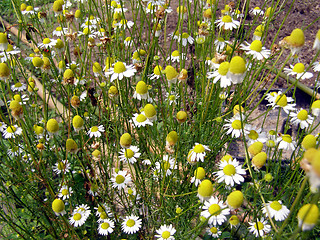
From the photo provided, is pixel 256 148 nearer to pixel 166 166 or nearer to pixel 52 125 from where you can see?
pixel 166 166

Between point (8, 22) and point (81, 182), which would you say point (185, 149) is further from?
point (8, 22)

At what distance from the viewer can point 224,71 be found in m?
1.14

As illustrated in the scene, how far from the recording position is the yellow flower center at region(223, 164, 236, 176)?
1.22 metres

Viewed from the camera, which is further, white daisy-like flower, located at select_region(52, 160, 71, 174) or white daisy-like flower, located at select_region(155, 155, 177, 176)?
white daisy-like flower, located at select_region(52, 160, 71, 174)

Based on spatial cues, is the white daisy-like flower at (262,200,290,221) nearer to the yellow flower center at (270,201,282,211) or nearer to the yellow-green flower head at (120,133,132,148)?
the yellow flower center at (270,201,282,211)

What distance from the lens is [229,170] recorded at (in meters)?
1.22

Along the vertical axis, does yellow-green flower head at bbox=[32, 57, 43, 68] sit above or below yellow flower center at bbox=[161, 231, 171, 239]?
above

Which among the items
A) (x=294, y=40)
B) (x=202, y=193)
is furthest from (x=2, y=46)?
Answer: (x=294, y=40)

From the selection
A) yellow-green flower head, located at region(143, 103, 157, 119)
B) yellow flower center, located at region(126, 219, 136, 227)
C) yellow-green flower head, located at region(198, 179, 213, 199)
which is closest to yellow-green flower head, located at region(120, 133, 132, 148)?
yellow-green flower head, located at region(143, 103, 157, 119)

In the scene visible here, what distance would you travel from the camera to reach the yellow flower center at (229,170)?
122cm

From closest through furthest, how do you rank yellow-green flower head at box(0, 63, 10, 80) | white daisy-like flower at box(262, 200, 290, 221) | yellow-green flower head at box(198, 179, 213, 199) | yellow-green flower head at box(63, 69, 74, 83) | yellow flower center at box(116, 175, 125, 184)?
yellow-green flower head at box(198, 179, 213, 199) < white daisy-like flower at box(262, 200, 290, 221) < yellow-green flower head at box(0, 63, 10, 80) < yellow-green flower head at box(63, 69, 74, 83) < yellow flower center at box(116, 175, 125, 184)

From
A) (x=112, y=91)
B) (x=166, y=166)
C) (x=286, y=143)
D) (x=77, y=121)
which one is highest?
(x=112, y=91)

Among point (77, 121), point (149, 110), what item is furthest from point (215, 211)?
point (77, 121)

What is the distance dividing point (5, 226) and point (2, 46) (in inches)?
47.6
